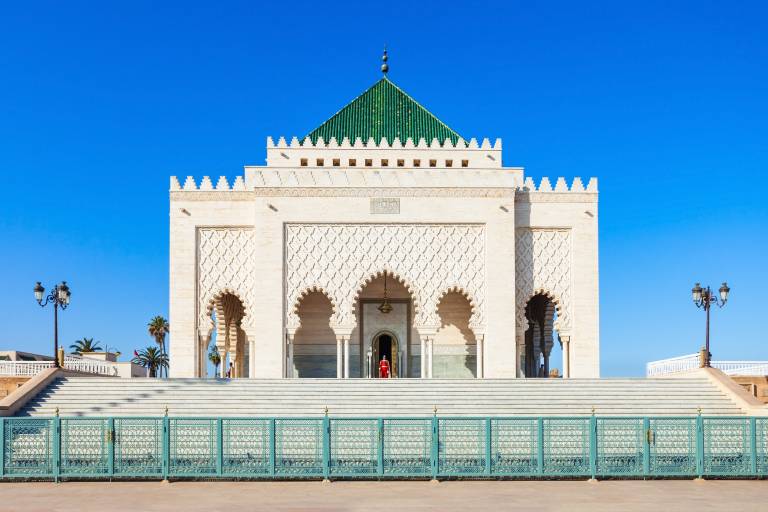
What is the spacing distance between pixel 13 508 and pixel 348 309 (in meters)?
12.4

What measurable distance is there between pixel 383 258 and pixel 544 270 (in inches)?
149

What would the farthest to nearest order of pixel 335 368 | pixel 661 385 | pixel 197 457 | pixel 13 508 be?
pixel 335 368 → pixel 661 385 → pixel 197 457 → pixel 13 508

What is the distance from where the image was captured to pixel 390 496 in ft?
31.5

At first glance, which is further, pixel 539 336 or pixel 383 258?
pixel 539 336

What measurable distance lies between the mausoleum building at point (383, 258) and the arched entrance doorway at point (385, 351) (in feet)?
0.46

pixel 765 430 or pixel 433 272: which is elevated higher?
pixel 433 272

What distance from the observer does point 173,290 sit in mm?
21312

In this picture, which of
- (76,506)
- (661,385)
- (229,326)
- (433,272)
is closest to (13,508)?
(76,506)

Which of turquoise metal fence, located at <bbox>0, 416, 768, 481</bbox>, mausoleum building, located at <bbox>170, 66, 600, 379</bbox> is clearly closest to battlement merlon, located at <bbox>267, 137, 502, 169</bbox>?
mausoleum building, located at <bbox>170, 66, 600, 379</bbox>

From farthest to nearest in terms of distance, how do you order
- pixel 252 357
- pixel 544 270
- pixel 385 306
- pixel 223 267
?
pixel 385 306, pixel 544 270, pixel 223 267, pixel 252 357

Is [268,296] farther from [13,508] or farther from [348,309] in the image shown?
[13,508]

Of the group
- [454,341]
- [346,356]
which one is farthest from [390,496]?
[454,341]

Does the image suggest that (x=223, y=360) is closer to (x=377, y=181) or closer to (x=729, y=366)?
(x=377, y=181)

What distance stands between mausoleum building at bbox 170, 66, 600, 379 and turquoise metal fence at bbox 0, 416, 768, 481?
9660mm
